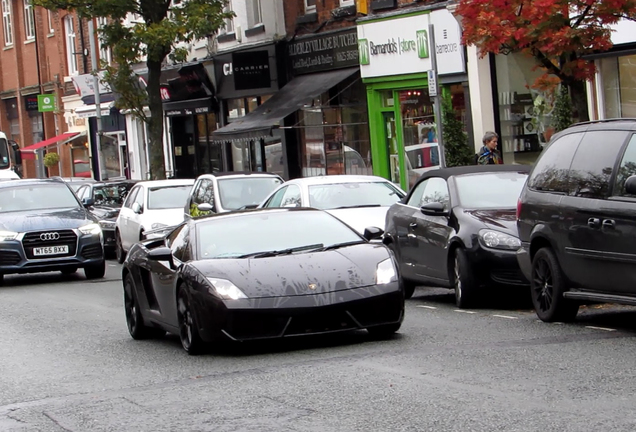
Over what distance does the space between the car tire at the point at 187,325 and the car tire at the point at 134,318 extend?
1.46m

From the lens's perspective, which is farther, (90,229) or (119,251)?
(119,251)

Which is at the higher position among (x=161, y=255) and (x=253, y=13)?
(x=253, y=13)

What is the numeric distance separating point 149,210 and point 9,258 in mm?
4286

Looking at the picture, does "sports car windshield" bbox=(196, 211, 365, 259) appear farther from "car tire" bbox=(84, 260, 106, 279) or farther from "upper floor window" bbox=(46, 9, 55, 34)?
"upper floor window" bbox=(46, 9, 55, 34)

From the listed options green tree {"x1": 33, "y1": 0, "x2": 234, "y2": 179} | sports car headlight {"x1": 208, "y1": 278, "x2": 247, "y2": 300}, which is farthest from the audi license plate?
green tree {"x1": 33, "y1": 0, "x2": 234, "y2": 179}

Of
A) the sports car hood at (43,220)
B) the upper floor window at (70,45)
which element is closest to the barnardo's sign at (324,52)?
the sports car hood at (43,220)

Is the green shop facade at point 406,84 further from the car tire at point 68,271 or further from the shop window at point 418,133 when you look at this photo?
the car tire at point 68,271

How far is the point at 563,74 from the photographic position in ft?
55.2

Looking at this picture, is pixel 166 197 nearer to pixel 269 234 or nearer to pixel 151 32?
pixel 151 32

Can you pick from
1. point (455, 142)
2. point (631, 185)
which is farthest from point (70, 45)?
point (631, 185)

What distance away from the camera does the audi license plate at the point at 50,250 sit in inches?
838

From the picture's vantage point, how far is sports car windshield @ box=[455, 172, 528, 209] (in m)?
14.7

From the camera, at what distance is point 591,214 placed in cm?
1110

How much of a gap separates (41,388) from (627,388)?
4.37 meters
